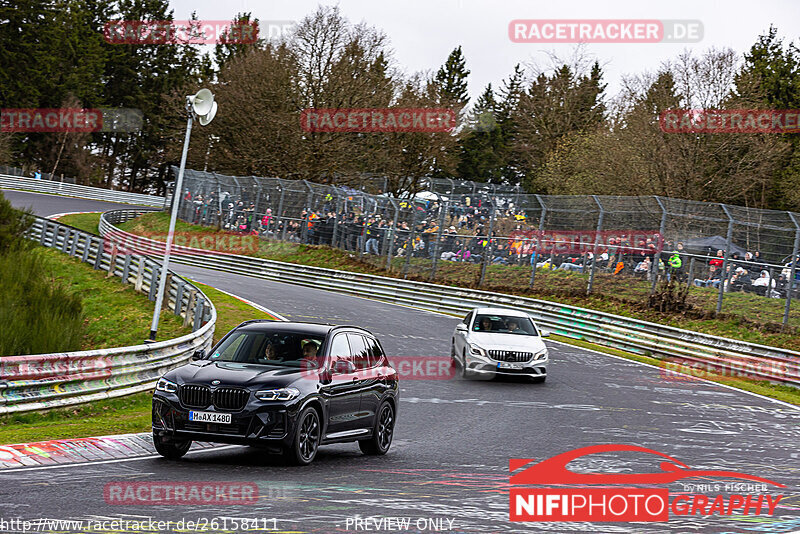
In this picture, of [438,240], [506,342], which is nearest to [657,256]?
[438,240]

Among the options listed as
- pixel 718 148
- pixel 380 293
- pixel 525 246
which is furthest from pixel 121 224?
pixel 718 148

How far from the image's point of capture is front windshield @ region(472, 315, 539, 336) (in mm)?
21281

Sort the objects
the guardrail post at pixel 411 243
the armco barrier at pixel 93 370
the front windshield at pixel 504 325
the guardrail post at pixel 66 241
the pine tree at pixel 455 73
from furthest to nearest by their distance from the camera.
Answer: the pine tree at pixel 455 73 → the guardrail post at pixel 411 243 → the guardrail post at pixel 66 241 → the front windshield at pixel 504 325 → the armco barrier at pixel 93 370

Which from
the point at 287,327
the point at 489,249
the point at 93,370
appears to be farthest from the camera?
the point at 489,249

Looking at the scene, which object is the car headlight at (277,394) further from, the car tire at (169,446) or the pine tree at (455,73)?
the pine tree at (455,73)

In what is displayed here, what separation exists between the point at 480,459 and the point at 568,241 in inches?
877

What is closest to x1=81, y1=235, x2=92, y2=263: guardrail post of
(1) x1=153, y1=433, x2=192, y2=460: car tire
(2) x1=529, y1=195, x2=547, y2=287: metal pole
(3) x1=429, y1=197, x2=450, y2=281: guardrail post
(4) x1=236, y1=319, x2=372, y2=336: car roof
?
(3) x1=429, y1=197, x2=450, y2=281: guardrail post

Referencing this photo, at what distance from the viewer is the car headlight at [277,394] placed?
32.2 ft

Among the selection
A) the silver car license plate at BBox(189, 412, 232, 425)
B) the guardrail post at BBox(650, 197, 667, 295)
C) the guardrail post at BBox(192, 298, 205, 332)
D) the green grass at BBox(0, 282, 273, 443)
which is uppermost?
the guardrail post at BBox(650, 197, 667, 295)

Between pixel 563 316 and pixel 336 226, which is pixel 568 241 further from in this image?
pixel 336 226

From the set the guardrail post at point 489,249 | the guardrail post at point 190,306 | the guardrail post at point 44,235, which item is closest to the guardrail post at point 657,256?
the guardrail post at point 489,249

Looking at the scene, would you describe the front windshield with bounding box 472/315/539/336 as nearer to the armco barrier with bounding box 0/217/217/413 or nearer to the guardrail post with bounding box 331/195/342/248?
the armco barrier with bounding box 0/217/217/413

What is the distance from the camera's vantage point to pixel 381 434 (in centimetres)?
1198

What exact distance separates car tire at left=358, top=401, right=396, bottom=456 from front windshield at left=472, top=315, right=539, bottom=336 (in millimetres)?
9056
